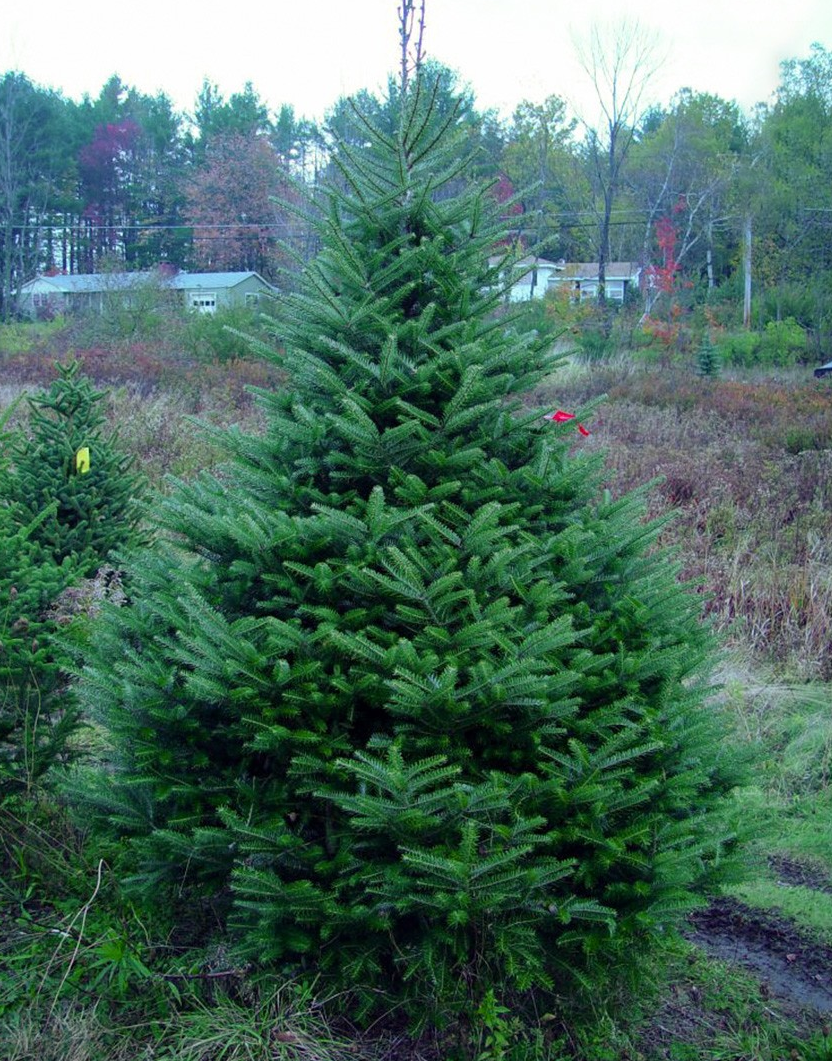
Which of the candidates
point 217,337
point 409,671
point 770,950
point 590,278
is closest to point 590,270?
point 590,278

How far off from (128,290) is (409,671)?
80.9 feet

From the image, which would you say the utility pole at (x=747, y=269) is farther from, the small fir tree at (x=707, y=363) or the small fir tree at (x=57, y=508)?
the small fir tree at (x=57, y=508)

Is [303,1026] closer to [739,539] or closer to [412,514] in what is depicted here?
[412,514]

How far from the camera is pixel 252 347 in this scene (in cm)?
308

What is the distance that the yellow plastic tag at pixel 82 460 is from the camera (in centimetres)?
563

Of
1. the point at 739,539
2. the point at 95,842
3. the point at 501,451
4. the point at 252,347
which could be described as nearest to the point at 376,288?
the point at 252,347

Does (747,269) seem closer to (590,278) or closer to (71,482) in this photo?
(590,278)

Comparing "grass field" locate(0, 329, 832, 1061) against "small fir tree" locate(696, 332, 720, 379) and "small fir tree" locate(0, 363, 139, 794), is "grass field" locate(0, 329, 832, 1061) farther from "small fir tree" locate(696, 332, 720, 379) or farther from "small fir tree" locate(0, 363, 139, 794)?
"small fir tree" locate(696, 332, 720, 379)

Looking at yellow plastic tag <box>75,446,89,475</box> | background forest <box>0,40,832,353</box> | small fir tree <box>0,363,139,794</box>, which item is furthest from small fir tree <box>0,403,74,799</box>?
background forest <box>0,40,832,353</box>

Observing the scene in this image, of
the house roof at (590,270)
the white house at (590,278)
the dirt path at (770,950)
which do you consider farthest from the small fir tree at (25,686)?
the house roof at (590,270)

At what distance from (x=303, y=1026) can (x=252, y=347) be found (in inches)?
78.7

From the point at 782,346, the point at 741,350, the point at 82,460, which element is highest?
the point at 782,346

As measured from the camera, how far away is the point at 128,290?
2498 cm

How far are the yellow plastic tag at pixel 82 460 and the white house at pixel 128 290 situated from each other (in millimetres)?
19666
